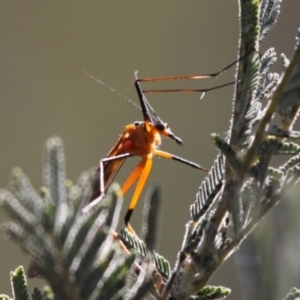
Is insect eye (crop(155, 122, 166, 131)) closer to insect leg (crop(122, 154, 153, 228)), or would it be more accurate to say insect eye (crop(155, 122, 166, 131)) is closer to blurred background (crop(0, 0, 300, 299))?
insect leg (crop(122, 154, 153, 228))

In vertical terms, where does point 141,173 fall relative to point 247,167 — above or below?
above

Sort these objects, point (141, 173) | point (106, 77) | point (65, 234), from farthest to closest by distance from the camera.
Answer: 1. point (106, 77)
2. point (141, 173)
3. point (65, 234)

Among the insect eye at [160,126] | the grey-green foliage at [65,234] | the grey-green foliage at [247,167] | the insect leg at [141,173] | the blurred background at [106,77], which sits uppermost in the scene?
the blurred background at [106,77]

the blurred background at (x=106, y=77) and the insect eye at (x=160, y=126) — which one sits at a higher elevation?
the blurred background at (x=106, y=77)

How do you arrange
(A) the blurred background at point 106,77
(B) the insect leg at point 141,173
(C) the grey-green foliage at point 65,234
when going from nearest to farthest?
(C) the grey-green foliage at point 65,234
(B) the insect leg at point 141,173
(A) the blurred background at point 106,77

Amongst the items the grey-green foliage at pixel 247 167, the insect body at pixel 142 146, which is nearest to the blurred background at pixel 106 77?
the insect body at pixel 142 146

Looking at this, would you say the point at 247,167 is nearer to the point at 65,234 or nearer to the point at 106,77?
the point at 65,234

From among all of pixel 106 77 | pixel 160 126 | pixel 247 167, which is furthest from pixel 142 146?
pixel 106 77

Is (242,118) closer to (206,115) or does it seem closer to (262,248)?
(262,248)

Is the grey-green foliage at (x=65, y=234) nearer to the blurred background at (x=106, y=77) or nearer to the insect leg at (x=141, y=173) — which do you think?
the insect leg at (x=141, y=173)
